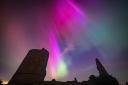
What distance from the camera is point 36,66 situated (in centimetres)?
2861

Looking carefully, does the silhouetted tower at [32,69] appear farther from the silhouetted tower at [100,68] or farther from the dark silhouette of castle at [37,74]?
the silhouetted tower at [100,68]

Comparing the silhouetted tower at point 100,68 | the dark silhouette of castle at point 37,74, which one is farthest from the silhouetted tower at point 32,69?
the silhouetted tower at point 100,68

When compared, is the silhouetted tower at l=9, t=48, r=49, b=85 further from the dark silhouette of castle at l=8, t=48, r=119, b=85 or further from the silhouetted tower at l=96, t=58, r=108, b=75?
the silhouetted tower at l=96, t=58, r=108, b=75

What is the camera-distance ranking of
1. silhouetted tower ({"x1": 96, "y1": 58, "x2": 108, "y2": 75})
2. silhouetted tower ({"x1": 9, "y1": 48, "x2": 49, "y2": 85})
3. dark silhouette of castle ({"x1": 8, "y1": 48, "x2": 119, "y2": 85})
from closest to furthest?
dark silhouette of castle ({"x1": 8, "y1": 48, "x2": 119, "y2": 85})
silhouetted tower ({"x1": 9, "y1": 48, "x2": 49, "y2": 85})
silhouetted tower ({"x1": 96, "y1": 58, "x2": 108, "y2": 75})

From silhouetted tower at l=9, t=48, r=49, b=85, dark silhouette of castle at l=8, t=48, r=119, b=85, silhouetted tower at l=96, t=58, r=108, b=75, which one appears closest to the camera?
dark silhouette of castle at l=8, t=48, r=119, b=85

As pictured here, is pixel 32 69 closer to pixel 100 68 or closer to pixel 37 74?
pixel 37 74

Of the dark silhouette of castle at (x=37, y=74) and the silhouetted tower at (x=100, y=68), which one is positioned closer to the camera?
the dark silhouette of castle at (x=37, y=74)

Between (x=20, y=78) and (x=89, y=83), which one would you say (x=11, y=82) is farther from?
(x=89, y=83)

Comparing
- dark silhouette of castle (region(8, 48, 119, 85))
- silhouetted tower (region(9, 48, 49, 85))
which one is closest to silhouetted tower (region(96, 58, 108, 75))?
dark silhouette of castle (region(8, 48, 119, 85))

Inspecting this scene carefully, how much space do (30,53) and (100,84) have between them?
2048 cm

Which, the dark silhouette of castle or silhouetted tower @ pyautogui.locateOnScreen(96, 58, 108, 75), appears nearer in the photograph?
the dark silhouette of castle

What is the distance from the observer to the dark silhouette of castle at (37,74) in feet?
71.5

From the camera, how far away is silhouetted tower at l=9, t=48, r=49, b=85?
24297 mm

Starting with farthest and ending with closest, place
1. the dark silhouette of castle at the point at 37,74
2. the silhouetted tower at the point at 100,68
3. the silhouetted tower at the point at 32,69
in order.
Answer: the silhouetted tower at the point at 100,68 < the silhouetted tower at the point at 32,69 < the dark silhouette of castle at the point at 37,74
